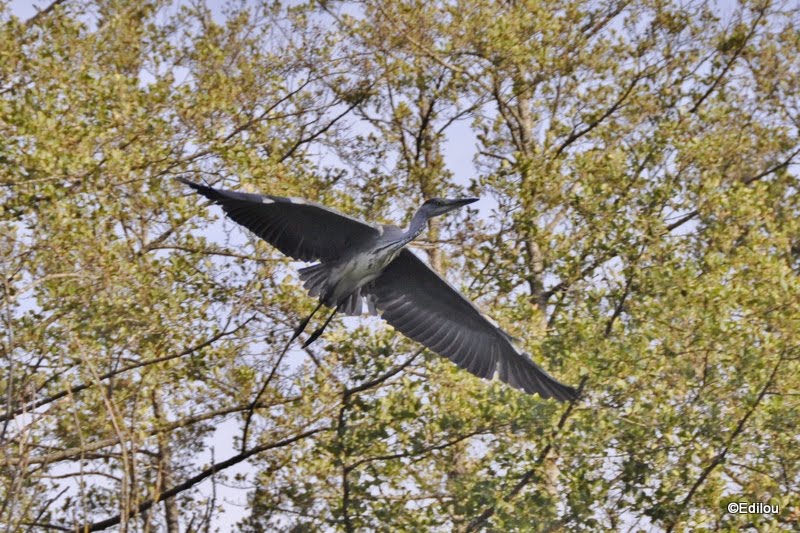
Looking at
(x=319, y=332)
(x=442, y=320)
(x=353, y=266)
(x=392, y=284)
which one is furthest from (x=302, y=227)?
(x=442, y=320)

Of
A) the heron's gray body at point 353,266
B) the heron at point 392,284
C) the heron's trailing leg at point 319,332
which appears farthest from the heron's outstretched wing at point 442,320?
the heron's trailing leg at point 319,332

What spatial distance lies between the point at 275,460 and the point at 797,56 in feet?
22.6

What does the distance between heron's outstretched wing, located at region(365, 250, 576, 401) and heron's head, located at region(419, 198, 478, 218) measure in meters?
0.34

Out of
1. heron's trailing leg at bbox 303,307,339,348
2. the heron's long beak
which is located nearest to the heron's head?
the heron's long beak

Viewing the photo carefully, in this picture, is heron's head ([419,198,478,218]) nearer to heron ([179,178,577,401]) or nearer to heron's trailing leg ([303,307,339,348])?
heron ([179,178,577,401])

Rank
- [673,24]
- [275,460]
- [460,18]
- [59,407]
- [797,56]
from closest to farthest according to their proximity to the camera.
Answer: [59,407], [275,460], [460,18], [673,24], [797,56]

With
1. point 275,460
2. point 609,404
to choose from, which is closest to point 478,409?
point 609,404

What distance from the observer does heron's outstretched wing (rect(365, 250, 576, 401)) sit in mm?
7898

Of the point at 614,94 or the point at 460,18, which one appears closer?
the point at 460,18

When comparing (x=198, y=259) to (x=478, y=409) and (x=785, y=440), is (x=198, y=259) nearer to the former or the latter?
(x=478, y=409)

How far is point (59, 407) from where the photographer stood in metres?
6.93

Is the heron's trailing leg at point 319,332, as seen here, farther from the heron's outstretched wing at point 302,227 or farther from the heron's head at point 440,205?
the heron's head at point 440,205

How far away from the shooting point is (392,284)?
847cm

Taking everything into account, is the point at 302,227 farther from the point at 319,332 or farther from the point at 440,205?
the point at 440,205
